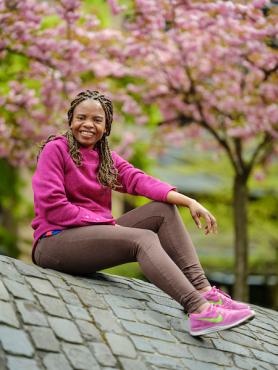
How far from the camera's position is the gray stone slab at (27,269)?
4.18 metres

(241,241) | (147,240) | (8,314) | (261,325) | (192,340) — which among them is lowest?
(241,241)

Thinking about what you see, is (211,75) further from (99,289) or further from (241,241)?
(99,289)

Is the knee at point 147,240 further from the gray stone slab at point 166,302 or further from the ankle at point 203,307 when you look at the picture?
the gray stone slab at point 166,302

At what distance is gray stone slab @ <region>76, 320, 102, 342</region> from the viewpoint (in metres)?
3.71

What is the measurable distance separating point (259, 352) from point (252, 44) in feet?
16.5

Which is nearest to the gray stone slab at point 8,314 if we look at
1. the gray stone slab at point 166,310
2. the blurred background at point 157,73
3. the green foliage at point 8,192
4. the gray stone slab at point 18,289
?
the gray stone slab at point 18,289

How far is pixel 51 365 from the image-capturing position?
329 cm

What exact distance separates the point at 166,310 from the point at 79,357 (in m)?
1.19

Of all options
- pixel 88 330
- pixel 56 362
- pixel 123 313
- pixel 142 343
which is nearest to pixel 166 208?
pixel 123 313

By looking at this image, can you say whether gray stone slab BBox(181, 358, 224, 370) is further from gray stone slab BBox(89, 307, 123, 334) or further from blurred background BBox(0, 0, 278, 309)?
blurred background BBox(0, 0, 278, 309)

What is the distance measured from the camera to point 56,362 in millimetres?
3326

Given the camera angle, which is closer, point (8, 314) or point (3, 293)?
point (8, 314)

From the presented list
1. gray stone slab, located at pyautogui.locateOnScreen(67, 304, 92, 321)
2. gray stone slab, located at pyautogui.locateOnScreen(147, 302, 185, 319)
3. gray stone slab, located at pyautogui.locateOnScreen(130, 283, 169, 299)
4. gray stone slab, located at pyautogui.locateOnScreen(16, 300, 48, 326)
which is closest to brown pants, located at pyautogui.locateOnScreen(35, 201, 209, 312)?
gray stone slab, located at pyautogui.locateOnScreen(147, 302, 185, 319)

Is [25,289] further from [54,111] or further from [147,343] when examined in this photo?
[54,111]
